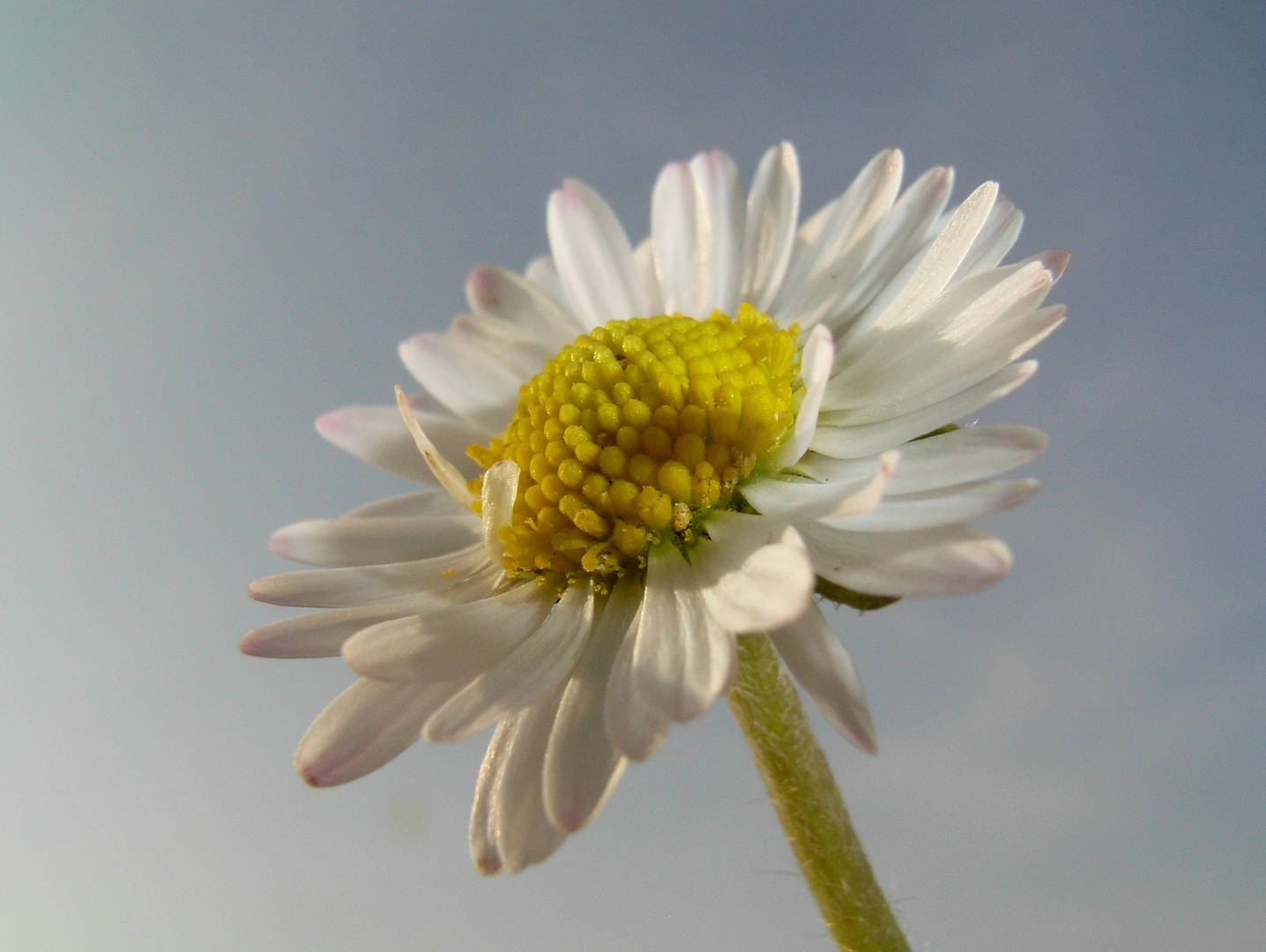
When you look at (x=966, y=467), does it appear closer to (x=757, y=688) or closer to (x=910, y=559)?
(x=910, y=559)

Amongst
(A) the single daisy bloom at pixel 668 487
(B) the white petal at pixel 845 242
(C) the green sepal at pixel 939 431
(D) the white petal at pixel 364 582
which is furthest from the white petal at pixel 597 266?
(C) the green sepal at pixel 939 431

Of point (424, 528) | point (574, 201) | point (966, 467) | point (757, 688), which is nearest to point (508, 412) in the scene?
point (424, 528)

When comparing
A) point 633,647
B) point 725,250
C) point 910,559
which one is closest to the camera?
point 910,559

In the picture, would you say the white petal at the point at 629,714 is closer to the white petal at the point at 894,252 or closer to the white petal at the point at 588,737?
the white petal at the point at 588,737

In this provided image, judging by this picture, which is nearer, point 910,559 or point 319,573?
point 910,559

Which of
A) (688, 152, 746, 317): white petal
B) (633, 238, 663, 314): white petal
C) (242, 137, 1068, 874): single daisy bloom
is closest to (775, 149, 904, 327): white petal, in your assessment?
(242, 137, 1068, 874): single daisy bloom

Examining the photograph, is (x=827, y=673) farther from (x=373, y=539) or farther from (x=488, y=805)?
(x=373, y=539)
